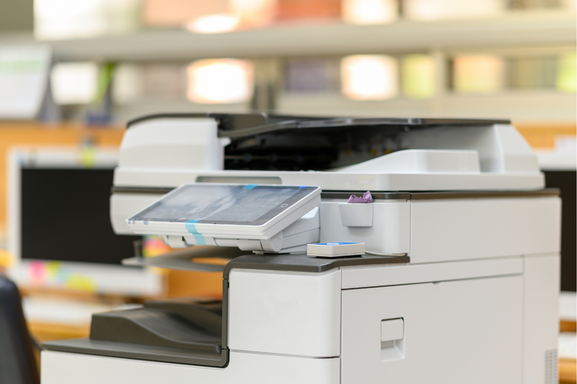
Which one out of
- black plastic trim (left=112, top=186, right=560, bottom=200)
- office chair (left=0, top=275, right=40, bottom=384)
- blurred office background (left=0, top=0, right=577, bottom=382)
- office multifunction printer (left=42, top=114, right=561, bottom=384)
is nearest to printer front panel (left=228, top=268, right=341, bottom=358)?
office multifunction printer (left=42, top=114, right=561, bottom=384)

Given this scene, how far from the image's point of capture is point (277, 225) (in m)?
0.95

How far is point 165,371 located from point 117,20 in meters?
1.79

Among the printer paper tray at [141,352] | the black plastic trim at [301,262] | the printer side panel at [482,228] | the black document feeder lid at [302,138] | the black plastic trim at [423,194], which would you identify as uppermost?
the black document feeder lid at [302,138]

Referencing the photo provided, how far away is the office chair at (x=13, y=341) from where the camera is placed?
1129mm

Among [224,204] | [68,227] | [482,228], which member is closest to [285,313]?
[224,204]

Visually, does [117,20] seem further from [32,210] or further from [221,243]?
[221,243]

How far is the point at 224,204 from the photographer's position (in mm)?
1030

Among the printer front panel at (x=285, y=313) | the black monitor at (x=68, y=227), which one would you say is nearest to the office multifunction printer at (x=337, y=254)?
the printer front panel at (x=285, y=313)

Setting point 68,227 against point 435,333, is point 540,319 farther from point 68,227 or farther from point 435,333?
point 68,227

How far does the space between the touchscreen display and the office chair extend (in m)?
0.26

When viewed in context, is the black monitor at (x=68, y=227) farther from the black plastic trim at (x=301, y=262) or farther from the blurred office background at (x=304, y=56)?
the black plastic trim at (x=301, y=262)

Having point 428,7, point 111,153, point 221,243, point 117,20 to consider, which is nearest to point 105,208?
point 111,153

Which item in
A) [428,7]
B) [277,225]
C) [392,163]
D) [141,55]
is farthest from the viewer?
[141,55]

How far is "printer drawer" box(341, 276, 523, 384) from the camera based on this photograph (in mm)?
935
